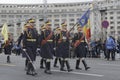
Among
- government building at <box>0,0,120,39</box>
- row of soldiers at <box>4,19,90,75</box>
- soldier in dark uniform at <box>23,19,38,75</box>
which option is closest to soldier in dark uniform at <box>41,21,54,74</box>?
row of soldiers at <box>4,19,90,75</box>

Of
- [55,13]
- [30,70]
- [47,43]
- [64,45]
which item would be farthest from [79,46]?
[55,13]

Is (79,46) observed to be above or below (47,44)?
below

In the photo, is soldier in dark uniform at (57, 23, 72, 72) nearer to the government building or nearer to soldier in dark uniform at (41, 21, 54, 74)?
soldier in dark uniform at (41, 21, 54, 74)

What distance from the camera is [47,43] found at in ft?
49.9

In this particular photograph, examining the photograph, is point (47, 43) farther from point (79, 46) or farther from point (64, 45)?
point (79, 46)

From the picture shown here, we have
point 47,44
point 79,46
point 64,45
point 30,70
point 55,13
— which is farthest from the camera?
point 55,13

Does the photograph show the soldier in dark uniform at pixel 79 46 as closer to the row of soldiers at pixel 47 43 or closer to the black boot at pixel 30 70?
the row of soldiers at pixel 47 43

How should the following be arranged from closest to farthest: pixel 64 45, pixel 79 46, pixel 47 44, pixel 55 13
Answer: pixel 47 44 → pixel 64 45 → pixel 79 46 → pixel 55 13

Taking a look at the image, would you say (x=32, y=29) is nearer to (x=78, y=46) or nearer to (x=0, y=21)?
(x=78, y=46)

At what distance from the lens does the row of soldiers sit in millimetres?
14406

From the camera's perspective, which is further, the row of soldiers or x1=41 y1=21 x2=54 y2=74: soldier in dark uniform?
x1=41 y1=21 x2=54 y2=74: soldier in dark uniform

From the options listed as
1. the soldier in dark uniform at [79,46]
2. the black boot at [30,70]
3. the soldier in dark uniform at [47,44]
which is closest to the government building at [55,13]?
the soldier in dark uniform at [79,46]

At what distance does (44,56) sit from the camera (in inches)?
599

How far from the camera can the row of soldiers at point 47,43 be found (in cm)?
1441
